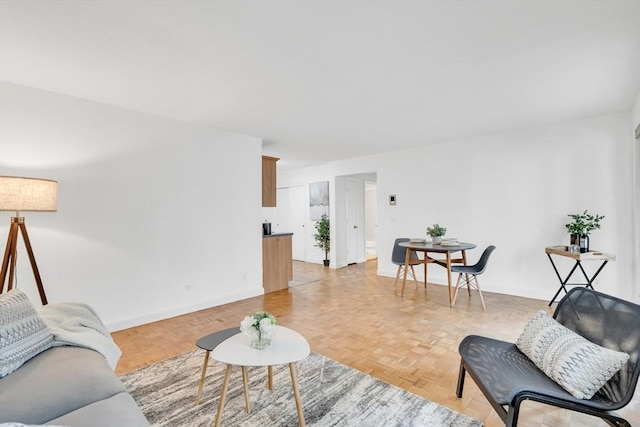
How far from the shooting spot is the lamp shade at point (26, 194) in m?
2.27

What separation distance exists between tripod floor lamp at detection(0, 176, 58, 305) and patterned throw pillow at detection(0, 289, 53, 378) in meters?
1.18

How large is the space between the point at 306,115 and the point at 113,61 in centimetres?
190

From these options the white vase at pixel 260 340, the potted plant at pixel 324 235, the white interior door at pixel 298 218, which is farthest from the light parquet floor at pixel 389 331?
the white interior door at pixel 298 218

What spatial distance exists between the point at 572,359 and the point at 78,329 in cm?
262

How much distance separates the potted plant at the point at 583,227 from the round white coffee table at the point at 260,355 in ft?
12.0

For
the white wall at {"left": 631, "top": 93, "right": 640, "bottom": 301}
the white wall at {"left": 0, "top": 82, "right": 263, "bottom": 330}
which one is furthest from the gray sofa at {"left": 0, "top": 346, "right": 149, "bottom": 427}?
the white wall at {"left": 631, "top": 93, "right": 640, "bottom": 301}

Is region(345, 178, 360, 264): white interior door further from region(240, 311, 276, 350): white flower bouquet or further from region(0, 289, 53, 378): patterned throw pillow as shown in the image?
region(0, 289, 53, 378): patterned throw pillow

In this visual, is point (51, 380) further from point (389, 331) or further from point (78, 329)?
point (389, 331)

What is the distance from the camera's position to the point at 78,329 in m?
1.69

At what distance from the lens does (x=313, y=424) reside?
174 cm

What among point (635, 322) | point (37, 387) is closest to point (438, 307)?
point (635, 322)

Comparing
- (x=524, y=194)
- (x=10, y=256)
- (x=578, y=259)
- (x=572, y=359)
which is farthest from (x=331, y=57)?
(x=524, y=194)

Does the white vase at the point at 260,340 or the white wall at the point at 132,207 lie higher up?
the white wall at the point at 132,207

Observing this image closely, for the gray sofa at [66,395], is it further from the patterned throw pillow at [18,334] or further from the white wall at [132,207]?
the white wall at [132,207]
